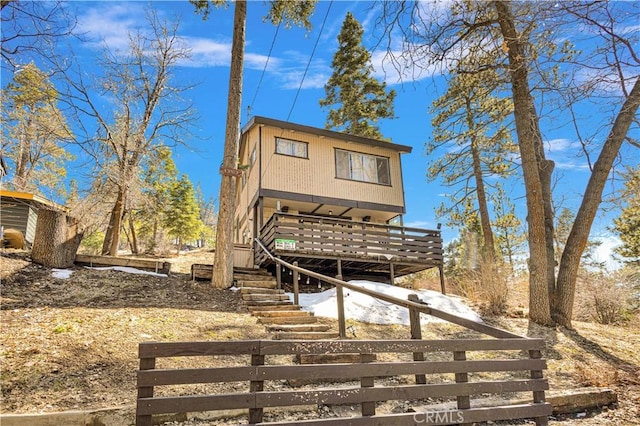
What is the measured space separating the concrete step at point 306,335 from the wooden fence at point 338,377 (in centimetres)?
231

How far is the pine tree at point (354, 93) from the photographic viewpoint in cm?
2289

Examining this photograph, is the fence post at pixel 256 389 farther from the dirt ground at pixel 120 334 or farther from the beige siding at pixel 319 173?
the beige siding at pixel 319 173

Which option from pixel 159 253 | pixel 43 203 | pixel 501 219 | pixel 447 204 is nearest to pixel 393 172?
pixel 447 204

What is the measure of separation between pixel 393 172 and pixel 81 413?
1481 centimetres

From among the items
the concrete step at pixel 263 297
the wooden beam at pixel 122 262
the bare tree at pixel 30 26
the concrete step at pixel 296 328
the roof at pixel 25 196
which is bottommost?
the concrete step at pixel 296 328

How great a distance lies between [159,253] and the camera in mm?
25656

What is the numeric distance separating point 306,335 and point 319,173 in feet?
30.8

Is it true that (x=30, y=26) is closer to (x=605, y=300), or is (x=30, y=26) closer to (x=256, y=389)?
(x=256, y=389)

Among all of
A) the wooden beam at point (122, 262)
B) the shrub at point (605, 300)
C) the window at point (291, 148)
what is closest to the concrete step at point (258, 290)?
the wooden beam at point (122, 262)

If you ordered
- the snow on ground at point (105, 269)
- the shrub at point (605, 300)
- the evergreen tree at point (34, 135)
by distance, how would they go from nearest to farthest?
1. the snow on ground at point (105, 269)
2. the shrub at point (605, 300)
3. the evergreen tree at point (34, 135)

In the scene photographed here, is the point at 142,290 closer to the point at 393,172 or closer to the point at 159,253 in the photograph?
the point at 393,172

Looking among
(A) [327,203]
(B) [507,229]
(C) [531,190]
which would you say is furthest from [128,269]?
(B) [507,229]

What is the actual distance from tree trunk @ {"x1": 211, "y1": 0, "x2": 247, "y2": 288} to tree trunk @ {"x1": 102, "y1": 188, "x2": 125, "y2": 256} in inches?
245

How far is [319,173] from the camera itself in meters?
15.3
